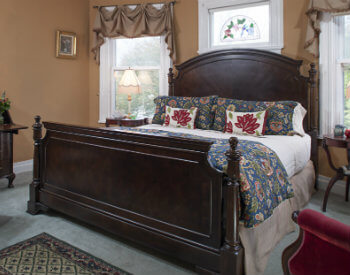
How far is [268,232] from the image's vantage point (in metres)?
2.05

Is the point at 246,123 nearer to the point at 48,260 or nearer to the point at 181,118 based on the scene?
the point at 181,118

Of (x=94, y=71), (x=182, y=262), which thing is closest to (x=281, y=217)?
(x=182, y=262)

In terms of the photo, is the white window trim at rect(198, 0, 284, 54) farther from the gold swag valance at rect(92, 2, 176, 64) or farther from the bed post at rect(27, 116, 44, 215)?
the bed post at rect(27, 116, 44, 215)

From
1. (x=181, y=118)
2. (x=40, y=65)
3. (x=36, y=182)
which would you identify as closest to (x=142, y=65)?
(x=40, y=65)

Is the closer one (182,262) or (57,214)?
(182,262)

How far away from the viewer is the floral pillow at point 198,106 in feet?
11.7

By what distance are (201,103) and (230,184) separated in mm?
2097

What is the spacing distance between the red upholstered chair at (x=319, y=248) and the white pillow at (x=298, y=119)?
2.04 metres

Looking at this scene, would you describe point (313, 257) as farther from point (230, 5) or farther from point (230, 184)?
point (230, 5)

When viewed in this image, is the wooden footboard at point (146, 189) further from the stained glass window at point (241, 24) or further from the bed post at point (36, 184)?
the stained glass window at point (241, 24)

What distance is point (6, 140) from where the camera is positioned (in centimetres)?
344

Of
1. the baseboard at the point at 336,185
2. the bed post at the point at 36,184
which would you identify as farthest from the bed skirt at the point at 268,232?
the bed post at the point at 36,184

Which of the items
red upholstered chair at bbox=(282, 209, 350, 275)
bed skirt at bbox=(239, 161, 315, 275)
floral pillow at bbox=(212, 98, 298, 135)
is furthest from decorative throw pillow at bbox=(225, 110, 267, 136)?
red upholstered chair at bbox=(282, 209, 350, 275)

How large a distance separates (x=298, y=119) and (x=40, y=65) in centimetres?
358
